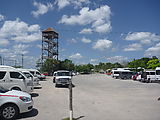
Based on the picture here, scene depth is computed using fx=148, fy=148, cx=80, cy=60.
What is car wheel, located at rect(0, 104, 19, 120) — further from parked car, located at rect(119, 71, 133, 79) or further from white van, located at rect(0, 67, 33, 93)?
parked car, located at rect(119, 71, 133, 79)

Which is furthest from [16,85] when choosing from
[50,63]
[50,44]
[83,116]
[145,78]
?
[50,44]

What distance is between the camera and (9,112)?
18.8 ft

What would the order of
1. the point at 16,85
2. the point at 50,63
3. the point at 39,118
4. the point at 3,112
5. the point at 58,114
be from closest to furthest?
the point at 3,112 → the point at 39,118 → the point at 58,114 → the point at 16,85 → the point at 50,63

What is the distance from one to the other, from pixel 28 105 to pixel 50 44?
54.7m

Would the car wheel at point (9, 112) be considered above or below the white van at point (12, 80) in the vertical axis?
below

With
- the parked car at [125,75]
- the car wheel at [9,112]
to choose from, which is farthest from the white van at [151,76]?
the car wheel at [9,112]

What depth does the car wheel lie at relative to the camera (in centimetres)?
563

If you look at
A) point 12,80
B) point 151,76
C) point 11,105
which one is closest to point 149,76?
point 151,76

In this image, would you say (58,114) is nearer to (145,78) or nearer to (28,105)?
(28,105)

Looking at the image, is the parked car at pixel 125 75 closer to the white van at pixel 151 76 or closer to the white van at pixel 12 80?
the white van at pixel 151 76

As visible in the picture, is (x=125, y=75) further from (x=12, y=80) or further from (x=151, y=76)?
(x=12, y=80)

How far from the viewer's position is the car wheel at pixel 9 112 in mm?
5633

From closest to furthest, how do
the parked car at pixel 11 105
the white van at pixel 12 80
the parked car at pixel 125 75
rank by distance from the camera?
the parked car at pixel 11 105 → the white van at pixel 12 80 → the parked car at pixel 125 75

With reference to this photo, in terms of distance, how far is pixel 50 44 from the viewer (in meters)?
59.3
